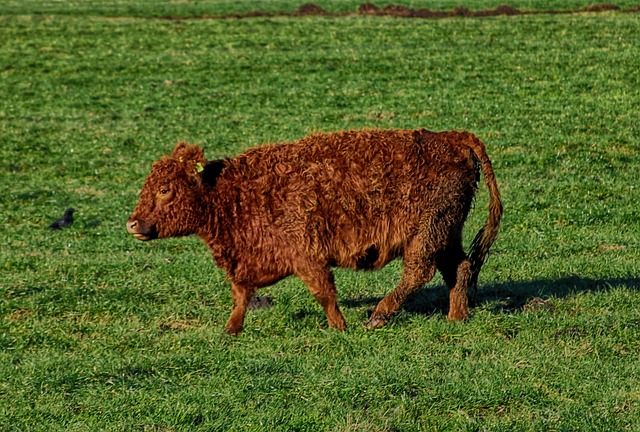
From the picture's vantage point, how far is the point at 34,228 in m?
17.1

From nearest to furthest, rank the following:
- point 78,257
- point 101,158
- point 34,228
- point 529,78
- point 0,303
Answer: point 0,303 → point 78,257 → point 34,228 → point 101,158 → point 529,78

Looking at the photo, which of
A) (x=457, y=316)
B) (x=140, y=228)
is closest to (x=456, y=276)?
(x=457, y=316)

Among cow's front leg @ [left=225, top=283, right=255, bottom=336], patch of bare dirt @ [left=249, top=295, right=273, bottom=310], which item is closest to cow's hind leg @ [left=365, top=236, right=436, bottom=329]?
cow's front leg @ [left=225, top=283, right=255, bottom=336]

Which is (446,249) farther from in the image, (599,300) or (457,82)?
(457,82)

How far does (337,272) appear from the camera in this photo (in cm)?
1318

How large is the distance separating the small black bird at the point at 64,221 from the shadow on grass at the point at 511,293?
731 cm

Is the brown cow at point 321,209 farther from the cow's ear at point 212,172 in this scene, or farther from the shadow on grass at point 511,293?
the shadow on grass at point 511,293

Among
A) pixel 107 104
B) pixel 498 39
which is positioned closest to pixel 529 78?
pixel 498 39

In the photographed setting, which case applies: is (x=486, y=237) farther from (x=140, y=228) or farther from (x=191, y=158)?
(x=140, y=228)

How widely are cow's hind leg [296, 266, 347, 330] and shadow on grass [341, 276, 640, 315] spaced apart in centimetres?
106

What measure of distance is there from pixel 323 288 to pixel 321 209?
0.78 metres

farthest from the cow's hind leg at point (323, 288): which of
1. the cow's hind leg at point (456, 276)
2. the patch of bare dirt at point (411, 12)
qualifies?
the patch of bare dirt at point (411, 12)

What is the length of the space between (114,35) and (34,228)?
21541 mm

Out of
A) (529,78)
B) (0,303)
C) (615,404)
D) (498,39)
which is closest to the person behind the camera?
(615,404)
